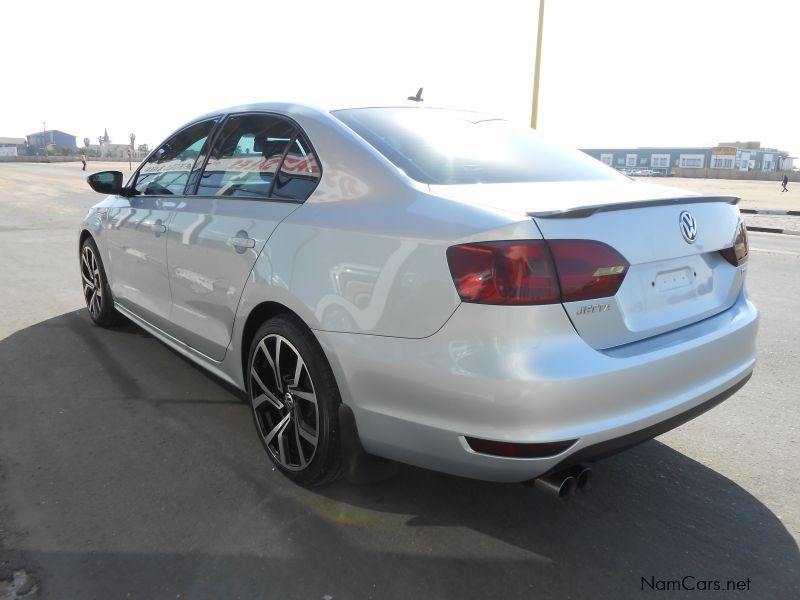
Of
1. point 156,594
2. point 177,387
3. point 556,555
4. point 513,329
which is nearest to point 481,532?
point 556,555

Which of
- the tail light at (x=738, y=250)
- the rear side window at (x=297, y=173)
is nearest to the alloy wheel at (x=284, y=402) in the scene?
the rear side window at (x=297, y=173)

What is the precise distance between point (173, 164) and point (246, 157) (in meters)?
0.99

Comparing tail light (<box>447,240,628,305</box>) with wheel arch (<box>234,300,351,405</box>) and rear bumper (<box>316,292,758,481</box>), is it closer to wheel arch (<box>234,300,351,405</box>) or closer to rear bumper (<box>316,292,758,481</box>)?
rear bumper (<box>316,292,758,481</box>)

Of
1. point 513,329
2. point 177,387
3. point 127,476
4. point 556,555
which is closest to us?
point 513,329

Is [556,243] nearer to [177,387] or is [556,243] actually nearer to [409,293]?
[409,293]

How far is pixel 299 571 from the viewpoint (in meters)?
2.27

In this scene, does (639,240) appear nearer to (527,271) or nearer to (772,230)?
(527,271)

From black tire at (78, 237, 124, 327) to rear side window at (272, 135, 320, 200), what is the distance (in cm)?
263

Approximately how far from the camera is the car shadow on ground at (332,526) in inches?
87.3

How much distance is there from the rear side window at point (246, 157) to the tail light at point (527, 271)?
130 cm

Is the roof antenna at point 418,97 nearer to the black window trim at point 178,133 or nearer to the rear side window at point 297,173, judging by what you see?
the rear side window at point 297,173

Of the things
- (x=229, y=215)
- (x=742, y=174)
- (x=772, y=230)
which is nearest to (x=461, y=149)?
(x=229, y=215)

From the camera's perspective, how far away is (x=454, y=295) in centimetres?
206

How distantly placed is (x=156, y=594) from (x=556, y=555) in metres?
1.41
